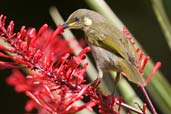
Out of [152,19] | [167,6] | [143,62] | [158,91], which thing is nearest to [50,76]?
[143,62]

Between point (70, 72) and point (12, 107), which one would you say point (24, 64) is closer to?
point (70, 72)

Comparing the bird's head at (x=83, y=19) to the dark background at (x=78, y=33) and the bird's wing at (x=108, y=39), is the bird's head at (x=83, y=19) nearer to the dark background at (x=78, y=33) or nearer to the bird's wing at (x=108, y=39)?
the bird's wing at (x=108, y=39)

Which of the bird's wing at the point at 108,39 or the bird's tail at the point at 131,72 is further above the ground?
the bird's wing at the point at 108,39

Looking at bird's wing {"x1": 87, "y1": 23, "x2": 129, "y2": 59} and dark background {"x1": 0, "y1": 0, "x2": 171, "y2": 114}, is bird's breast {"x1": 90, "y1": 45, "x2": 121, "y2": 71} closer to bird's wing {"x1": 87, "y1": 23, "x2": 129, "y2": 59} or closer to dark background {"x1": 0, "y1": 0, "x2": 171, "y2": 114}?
bird's wing {"x1": 87, "y1": 23, "x2": 129, "y2": 59}

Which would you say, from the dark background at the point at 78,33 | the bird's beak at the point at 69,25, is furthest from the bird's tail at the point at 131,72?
the dark background at the point at 78,33

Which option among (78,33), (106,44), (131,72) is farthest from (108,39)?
(78,33)
